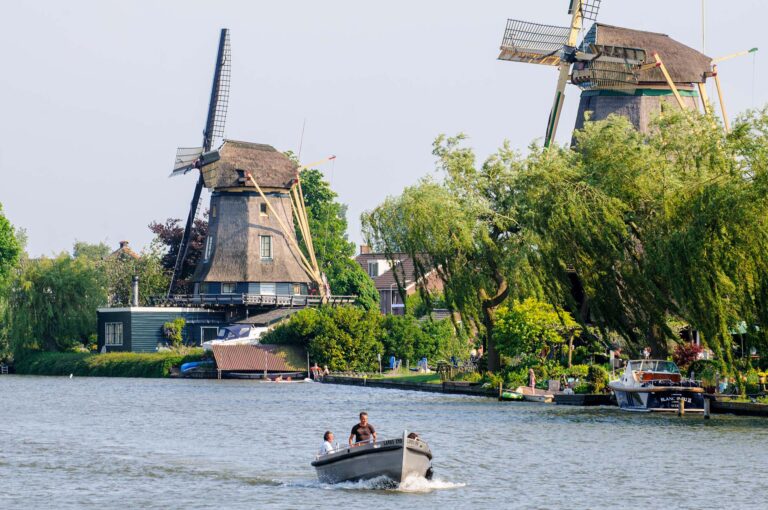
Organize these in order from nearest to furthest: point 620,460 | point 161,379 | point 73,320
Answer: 1. point 620,460
2. point 161,379
3. point 73,320

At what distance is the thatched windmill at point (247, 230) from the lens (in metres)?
98.6

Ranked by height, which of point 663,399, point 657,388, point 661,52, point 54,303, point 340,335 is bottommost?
point 663,399

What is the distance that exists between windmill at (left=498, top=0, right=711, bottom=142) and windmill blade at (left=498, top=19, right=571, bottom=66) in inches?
62.8

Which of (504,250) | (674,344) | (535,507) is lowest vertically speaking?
(535,507)

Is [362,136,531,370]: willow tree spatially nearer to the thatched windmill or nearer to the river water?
the river water

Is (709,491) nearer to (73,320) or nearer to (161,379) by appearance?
(161,379)

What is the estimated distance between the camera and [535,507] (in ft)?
98.6

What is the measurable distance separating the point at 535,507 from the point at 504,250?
3182 centimetres

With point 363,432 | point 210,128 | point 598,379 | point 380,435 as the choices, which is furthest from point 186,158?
point 363,432

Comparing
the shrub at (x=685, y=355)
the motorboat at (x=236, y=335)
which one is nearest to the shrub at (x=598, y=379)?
the shrub at (x=685, y=355)

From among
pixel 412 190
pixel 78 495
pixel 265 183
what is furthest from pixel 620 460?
pixel 265 183

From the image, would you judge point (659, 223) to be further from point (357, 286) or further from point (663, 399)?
point (357, 286)

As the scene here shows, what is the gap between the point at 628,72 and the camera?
69.7 metres

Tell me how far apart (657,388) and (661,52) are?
24987mm
